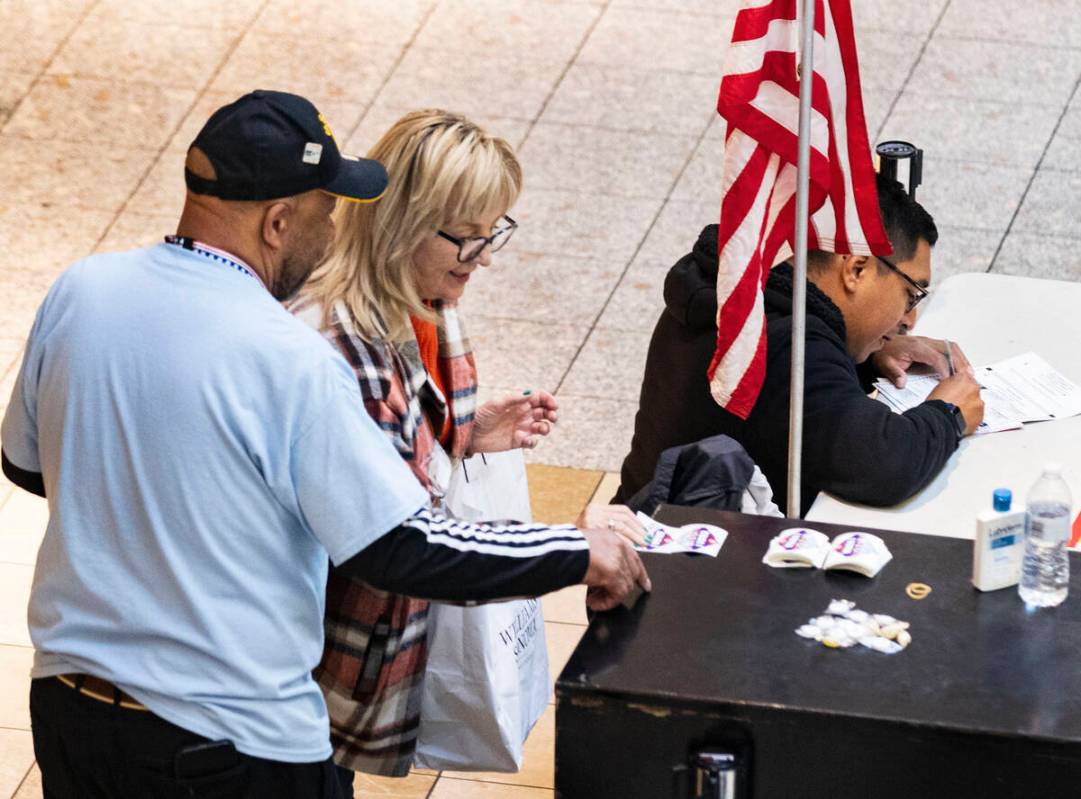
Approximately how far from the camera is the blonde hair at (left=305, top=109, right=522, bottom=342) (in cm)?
319

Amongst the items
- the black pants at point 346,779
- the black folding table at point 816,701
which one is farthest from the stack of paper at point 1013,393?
the black pants at point 346,779

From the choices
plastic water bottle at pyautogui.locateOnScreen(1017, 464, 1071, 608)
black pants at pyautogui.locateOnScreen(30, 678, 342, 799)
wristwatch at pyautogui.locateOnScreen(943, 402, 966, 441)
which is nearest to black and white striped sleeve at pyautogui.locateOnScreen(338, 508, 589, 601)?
black pants at pyautogui.locateOnScreen(30, 678, 342, 799)

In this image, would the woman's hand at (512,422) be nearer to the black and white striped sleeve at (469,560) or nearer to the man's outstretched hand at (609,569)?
the man's outstretched hand at (609,569)

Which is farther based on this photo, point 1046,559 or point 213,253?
point 1046,559

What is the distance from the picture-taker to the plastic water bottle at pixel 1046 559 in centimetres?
303

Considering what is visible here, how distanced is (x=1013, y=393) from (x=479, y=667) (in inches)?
61.3

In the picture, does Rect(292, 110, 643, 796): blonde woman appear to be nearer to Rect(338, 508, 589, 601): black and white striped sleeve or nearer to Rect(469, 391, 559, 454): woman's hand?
Rect(469, 391, 559, 454): woman's hand

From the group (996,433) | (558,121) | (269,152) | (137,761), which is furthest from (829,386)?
(558,121)

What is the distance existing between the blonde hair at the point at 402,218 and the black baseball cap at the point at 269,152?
42 centimetres

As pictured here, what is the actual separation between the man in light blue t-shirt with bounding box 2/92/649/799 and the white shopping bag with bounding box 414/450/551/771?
543 millimetres

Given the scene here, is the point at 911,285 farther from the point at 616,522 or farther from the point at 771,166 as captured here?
the point at 616,522

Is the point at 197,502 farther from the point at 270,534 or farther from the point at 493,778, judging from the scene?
the point at 493,778

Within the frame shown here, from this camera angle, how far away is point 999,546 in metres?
3.06

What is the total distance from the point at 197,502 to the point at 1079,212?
4952mm
